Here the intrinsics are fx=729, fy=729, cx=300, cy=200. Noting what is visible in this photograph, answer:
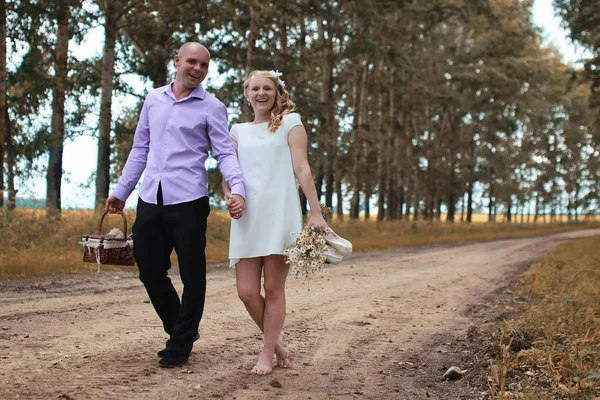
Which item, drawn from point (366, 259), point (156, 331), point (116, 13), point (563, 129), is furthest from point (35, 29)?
point (563, 129)

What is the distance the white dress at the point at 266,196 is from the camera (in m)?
4.90

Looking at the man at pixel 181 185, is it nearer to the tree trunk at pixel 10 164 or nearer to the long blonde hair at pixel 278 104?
the long blonde hair at pixel 278 104

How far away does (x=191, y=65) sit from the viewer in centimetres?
501

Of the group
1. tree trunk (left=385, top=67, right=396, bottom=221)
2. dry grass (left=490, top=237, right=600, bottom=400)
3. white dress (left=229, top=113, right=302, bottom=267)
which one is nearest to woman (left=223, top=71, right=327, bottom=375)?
white dress (left=229, top=113, right=302, bottom=267)

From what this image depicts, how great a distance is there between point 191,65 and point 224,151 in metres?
0.64

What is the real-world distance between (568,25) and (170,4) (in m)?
10.9

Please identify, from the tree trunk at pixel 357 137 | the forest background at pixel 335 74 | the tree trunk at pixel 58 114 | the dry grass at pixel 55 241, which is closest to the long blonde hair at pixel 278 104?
the dry grass at pixel 55 241

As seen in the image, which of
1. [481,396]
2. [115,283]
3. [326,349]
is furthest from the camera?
[115,283]

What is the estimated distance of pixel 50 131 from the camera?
19.5 metres

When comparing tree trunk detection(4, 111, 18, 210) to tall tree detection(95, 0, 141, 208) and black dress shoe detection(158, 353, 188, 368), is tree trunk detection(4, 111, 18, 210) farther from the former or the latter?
black dress shoe detection(158, 353, 188, 368)

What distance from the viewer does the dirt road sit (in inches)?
177

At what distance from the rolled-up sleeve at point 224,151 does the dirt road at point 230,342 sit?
1278mm

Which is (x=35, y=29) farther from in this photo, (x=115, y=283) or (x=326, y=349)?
(x=326, y=349)

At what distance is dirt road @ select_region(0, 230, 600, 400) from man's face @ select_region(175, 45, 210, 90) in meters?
1.97
